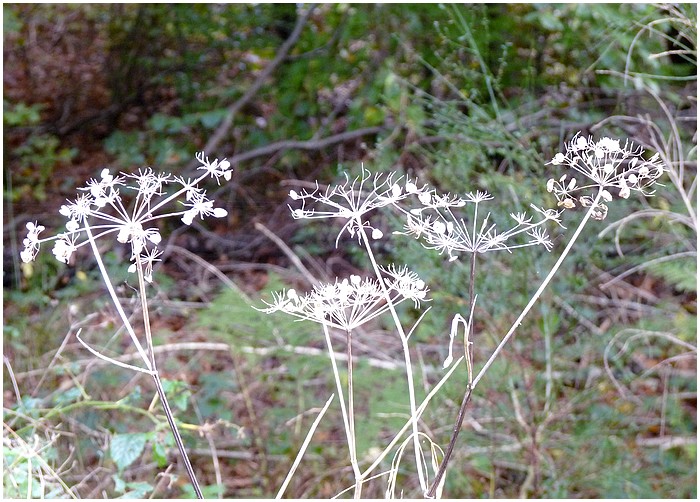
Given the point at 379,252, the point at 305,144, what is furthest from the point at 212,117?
the point at 379,252

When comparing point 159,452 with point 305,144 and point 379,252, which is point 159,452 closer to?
point 379,252

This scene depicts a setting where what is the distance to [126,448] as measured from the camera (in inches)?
52.1

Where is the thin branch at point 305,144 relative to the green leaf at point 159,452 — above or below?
below

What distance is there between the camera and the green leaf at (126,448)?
1293mm

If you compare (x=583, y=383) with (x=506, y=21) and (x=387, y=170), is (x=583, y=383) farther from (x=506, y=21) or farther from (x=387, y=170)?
(x=506, y=21)

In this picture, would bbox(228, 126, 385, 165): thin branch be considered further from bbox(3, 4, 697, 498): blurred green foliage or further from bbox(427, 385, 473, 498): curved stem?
bbox(427, 385, 473, 498): curved stem

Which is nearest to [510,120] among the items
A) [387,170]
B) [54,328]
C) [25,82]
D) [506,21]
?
[387,170]

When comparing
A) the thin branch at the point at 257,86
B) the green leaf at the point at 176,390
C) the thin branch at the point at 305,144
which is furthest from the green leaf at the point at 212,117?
the green leaf at the point at 176,390

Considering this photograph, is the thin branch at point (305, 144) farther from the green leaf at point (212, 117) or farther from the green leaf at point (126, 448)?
the green leaf at point (126, 448)

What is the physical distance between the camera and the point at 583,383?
8.14 ft

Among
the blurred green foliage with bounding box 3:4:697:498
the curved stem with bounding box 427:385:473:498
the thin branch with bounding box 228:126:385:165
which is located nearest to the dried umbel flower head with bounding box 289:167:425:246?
the curved stem with bounding box 427:385:473:498

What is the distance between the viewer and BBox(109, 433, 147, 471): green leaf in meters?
1.29

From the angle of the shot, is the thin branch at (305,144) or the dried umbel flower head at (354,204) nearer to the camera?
the dried umbel flower head at (354,204)

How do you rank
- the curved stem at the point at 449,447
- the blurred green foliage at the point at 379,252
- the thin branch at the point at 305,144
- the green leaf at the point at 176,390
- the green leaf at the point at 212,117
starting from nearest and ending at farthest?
the curved stem at the point at 449,447 < the green leaf at the point at 176,390 < the blurred green foliage at the point at 379,252 < the thin branch at the point at 305,144 < the green leaf at the point at 212,117
